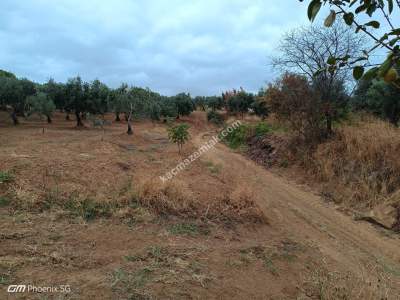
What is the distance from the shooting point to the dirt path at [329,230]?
4.82m

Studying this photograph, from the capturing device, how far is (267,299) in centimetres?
345

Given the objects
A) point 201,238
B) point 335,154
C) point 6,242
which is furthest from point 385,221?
point 6,242

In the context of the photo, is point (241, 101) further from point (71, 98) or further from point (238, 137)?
point (71, 98)

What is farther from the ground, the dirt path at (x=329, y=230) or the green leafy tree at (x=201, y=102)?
the green leafy tree at (x=201, y=102)

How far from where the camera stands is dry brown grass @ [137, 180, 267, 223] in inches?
215

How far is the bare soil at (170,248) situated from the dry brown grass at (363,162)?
128cm

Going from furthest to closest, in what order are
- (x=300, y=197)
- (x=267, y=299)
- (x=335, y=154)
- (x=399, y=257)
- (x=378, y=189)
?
(x=335, y=154)
(x=300, y=197)
(x=378, y=189)
(x=399, y=257)
(x=267, y=299)

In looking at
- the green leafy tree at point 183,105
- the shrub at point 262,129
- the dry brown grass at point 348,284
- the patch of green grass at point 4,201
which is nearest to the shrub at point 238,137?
the shrub at point 262,129

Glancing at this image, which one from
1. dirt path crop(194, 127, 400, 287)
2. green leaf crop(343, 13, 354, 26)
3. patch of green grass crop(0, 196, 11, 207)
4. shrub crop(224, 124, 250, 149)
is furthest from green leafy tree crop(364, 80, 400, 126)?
green leaf crop(343, 13, 354, 26)

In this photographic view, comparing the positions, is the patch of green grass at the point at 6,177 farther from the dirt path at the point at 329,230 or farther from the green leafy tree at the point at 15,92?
the green leafy tree at the point at 15,92

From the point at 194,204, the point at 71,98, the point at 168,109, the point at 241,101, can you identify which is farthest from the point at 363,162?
the point at 241,101

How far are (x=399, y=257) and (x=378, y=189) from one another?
259 cm

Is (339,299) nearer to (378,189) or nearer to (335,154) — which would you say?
(378,189)

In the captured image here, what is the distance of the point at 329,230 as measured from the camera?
19.6 feet
